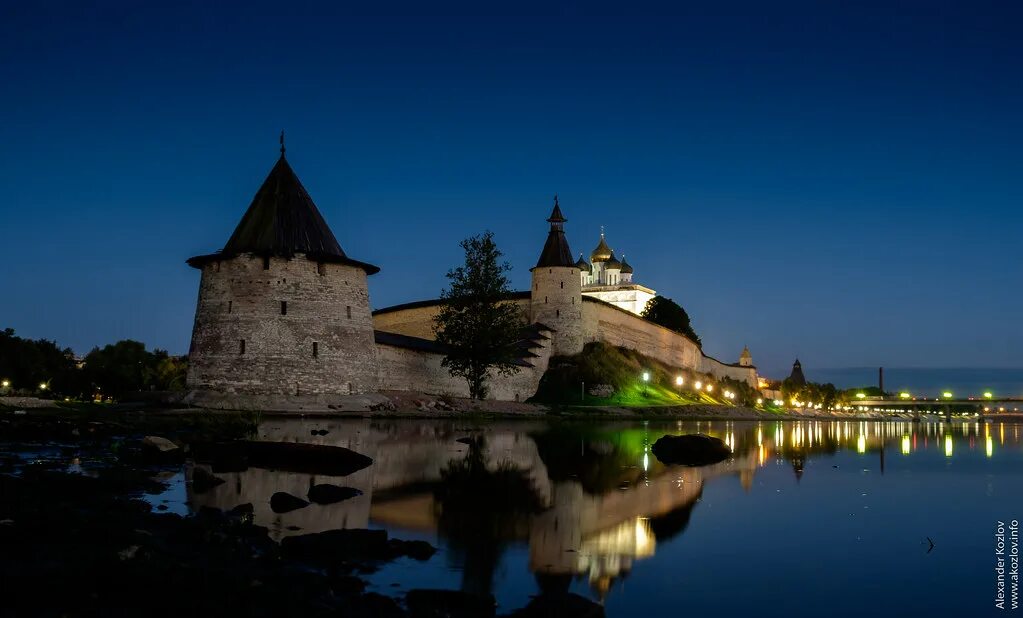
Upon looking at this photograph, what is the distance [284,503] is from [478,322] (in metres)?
31.7

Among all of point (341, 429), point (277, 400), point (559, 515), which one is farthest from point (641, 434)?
point (559, 515)

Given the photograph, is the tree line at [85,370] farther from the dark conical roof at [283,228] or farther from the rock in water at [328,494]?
the rock in water at [328,494]

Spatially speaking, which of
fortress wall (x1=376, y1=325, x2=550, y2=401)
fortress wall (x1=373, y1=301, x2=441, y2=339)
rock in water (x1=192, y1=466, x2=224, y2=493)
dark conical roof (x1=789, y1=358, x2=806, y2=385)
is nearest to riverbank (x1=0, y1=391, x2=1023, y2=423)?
fortress wall (x1=376, y1=325, x2=550, y2=401)

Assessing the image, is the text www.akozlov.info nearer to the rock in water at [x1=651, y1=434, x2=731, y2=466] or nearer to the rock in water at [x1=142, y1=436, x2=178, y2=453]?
the rock in water at [x1=651, y1=434, x2=731, y2=466]

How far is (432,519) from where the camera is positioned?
9.02 metres

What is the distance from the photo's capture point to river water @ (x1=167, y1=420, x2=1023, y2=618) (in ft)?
21.2

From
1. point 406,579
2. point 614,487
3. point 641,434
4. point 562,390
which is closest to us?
point 406,579

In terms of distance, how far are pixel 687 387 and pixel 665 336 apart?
4601 mm

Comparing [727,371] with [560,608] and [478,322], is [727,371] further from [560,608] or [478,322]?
[560,608]

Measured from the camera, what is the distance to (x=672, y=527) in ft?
30.6

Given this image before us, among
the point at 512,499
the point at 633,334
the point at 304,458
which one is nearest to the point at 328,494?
the point at 512,499

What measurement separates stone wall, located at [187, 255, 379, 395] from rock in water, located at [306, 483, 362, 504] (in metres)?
21.4

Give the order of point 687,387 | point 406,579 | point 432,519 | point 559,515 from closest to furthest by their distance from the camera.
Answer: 1. point 406,579
2. point 432,519
3. point 559,515
4. point 687,387

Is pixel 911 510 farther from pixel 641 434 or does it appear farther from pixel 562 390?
pixel 562 390
